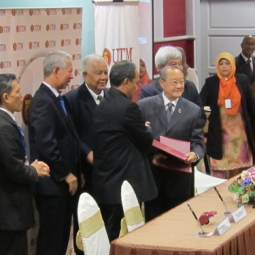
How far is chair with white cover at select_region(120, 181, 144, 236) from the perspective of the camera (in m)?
4.18

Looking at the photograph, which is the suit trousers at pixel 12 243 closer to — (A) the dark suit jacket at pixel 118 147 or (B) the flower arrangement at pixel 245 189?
(A) the dark suit jacket at pixel 118 147

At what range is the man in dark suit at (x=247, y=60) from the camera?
322 inches

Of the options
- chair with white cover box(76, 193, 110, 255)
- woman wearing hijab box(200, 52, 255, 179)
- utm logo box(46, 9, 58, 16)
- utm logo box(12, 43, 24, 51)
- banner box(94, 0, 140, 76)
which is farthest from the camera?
woman wearing hijab box(200, 52, 255, 179)

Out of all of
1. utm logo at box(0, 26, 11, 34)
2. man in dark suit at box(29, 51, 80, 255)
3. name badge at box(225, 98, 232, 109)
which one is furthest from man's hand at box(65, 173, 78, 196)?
name badge at box(225, 98, 232, 109)

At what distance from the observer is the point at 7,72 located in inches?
188

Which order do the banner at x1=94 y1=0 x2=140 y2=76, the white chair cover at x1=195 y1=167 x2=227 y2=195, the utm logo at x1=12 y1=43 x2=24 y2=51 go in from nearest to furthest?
the utm logo at x1=12 y1=43 x2=24 y2=51
the white chair cover at x1=195 y1=167 x2=227 y2=195
the banner at x1=94 y1=0 x2=140 y2=76

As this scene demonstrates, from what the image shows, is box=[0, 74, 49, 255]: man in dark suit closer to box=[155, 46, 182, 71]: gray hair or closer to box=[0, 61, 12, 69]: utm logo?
box=[0, 61, 12, 69]: utm logo

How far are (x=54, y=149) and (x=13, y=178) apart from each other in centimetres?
47

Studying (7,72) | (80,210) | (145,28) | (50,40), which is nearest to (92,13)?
(145,28)

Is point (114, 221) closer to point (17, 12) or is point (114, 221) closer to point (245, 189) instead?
point (245, 189)

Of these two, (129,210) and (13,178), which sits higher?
(13,178)

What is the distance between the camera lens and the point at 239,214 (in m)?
4.00

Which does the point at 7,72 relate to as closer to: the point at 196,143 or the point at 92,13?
the point at 196,143

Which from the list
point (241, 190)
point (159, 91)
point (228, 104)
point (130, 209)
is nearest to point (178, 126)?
point (159, 91)
